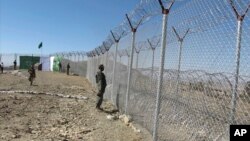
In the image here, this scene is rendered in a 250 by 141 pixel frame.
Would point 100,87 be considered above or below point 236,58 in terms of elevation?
below

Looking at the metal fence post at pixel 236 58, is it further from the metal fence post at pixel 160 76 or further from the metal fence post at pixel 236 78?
the metal fence post at pixel 160 76

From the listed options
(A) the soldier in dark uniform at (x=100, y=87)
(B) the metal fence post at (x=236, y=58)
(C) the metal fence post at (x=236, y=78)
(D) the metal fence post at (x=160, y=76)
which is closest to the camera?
(C) the metal fence post at (x=236, y=78)

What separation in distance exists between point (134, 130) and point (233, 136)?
5.88 m

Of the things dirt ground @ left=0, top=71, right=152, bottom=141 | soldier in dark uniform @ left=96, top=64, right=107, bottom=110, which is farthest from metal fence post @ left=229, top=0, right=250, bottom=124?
soldier in dark uniform @ left=96, top=64, right=107, bottom=110

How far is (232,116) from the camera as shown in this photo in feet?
21.1

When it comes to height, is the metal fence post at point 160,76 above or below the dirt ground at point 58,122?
above

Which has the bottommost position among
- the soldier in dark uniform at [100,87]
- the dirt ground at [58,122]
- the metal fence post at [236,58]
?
the dirt ground at [58,122]

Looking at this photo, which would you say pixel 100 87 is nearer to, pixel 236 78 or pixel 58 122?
pixel 58 122

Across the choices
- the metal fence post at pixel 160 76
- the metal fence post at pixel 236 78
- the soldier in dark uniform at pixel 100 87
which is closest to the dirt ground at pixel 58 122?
the soldier in dark uniform at pixel 100 87

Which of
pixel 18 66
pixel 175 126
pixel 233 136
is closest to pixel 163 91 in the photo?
pixel 175 126

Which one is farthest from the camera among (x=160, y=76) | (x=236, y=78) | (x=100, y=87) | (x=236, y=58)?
(x=100, y=87)

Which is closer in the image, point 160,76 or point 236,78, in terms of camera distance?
point 236,78

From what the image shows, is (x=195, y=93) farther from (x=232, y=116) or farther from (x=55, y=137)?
(x=55, y=137)

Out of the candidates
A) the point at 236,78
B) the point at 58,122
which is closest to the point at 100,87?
the point at 58,122
